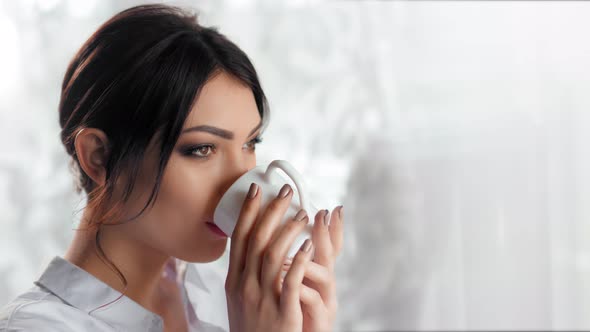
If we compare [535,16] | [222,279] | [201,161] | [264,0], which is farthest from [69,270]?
[535,16]

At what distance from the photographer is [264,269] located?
0.96m

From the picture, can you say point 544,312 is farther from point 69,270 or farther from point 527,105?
point 69,270

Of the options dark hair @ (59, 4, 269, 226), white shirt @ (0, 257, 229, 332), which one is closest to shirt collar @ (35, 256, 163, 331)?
white shirt @ (0, 257, 229, 332)

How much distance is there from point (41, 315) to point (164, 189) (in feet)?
0.95

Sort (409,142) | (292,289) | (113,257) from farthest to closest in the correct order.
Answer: (409,142), (113,257), (292,289)

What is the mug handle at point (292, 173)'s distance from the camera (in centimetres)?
97

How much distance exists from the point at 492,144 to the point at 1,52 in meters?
1.42

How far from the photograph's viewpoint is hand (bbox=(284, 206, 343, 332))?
101cm

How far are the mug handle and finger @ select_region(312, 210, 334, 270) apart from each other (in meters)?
0.03

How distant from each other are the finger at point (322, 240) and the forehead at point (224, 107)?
217 millimetres

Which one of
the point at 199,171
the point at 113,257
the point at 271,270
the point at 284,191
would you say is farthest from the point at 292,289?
the point at 113,257

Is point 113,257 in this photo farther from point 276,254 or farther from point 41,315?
point 276,254

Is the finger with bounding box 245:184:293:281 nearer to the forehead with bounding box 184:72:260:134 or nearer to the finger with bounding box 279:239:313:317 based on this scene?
the finger with bounding box 279:239:313:317

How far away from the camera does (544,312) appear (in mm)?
1795
